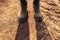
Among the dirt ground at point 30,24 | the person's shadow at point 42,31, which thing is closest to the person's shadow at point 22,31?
the dirt ground at point 30,24

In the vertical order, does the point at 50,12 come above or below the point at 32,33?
above

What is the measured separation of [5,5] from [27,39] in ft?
2.79

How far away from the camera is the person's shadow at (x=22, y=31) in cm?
183

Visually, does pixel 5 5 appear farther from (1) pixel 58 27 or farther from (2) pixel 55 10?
(1) pixel 58 27

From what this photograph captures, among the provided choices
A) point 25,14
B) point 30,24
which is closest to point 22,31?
point 30,24

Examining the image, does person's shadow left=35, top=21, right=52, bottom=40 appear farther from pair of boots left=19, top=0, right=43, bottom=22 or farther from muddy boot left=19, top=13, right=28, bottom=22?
muddy boot left=19, top=13, right=28, bottom=22

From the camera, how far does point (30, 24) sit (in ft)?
6.56

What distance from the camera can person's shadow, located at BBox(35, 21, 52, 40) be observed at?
182 centimetres

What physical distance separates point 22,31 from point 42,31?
0.26m

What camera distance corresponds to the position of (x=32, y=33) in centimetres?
187

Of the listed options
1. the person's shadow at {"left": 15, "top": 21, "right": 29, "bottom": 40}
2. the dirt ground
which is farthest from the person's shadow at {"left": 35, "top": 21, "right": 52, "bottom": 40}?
the person's shadow at {"left": 15, "top": 21, "right": 29, "bottom": 40}

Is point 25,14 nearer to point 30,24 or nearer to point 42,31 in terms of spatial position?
point 30,24

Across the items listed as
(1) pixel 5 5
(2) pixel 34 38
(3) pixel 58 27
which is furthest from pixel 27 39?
(1) pixel 5 5

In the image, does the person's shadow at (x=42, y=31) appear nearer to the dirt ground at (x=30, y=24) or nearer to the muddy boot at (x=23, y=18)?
the dirt ground at (x=30, y=24)
